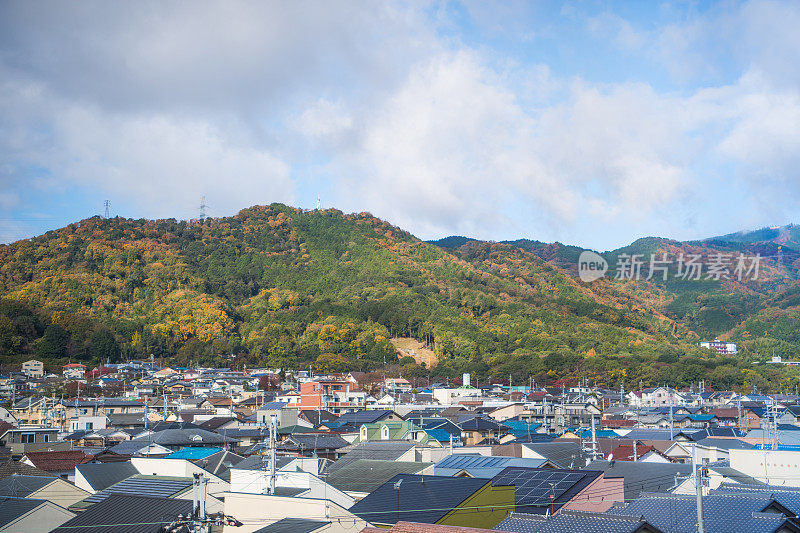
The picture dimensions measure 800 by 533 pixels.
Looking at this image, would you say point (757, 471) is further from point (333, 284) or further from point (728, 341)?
point (333, 284)

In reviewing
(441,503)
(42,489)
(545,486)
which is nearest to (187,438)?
(42,489)

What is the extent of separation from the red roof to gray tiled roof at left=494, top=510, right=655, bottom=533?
11664 millimetres

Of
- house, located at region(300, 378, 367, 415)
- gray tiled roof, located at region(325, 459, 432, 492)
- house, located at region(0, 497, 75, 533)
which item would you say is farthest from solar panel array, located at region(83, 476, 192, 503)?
house, located at region(300, 378, 367, 415)

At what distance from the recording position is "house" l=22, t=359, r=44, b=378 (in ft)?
165

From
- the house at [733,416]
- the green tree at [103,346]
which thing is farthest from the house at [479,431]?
the green tree at [103,346]

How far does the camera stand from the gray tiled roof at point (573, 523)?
664 cm

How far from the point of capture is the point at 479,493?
9.86m

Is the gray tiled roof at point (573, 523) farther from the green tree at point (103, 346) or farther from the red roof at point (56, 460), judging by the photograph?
the green tree at point (103, 346)

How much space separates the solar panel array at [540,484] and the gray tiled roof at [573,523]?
7.99 feet

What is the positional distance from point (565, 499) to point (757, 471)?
185 inches

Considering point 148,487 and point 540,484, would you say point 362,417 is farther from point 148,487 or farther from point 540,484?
point 540,484

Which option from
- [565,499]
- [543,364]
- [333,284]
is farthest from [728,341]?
[565,499]

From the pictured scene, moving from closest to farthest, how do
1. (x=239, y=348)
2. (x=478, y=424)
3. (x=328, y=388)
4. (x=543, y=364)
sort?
(x=478, y=424) < (x=328, y=388) < (x=543, y=364) < (x=239, y=348)

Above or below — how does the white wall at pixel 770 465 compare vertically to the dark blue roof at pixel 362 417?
above
